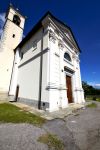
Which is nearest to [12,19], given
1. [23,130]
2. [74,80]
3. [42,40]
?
[42,40]

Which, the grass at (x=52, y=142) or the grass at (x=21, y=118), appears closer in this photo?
the grass at (x=52, y=142)

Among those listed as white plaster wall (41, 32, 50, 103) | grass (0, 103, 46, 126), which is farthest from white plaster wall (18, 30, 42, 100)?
grass (0, 103, 46, 126)

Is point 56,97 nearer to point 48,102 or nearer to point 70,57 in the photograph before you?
point 48,102

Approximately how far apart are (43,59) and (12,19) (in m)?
13.3

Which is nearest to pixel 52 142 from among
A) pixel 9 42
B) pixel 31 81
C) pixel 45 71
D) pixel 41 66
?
pixel 45 71

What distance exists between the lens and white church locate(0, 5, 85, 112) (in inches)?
336

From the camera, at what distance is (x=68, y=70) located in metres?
12.6

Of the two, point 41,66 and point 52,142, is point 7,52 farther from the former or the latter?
point 52,142

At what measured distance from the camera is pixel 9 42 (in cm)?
1545

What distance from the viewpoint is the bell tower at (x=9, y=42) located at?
13.8 m

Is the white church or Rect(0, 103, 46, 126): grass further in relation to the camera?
the white church

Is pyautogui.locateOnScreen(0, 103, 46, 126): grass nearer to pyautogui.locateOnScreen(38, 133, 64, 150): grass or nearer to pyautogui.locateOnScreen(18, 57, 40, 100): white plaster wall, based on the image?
pyautogui.locateOnScreen(38, 133, 64, 150): grass

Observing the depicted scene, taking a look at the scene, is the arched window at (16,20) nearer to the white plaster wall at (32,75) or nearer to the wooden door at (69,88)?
the white plaster wall at (32,75)

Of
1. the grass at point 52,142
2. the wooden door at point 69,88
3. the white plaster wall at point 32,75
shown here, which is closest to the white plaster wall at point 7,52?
the white plaster wall at point 32,75
